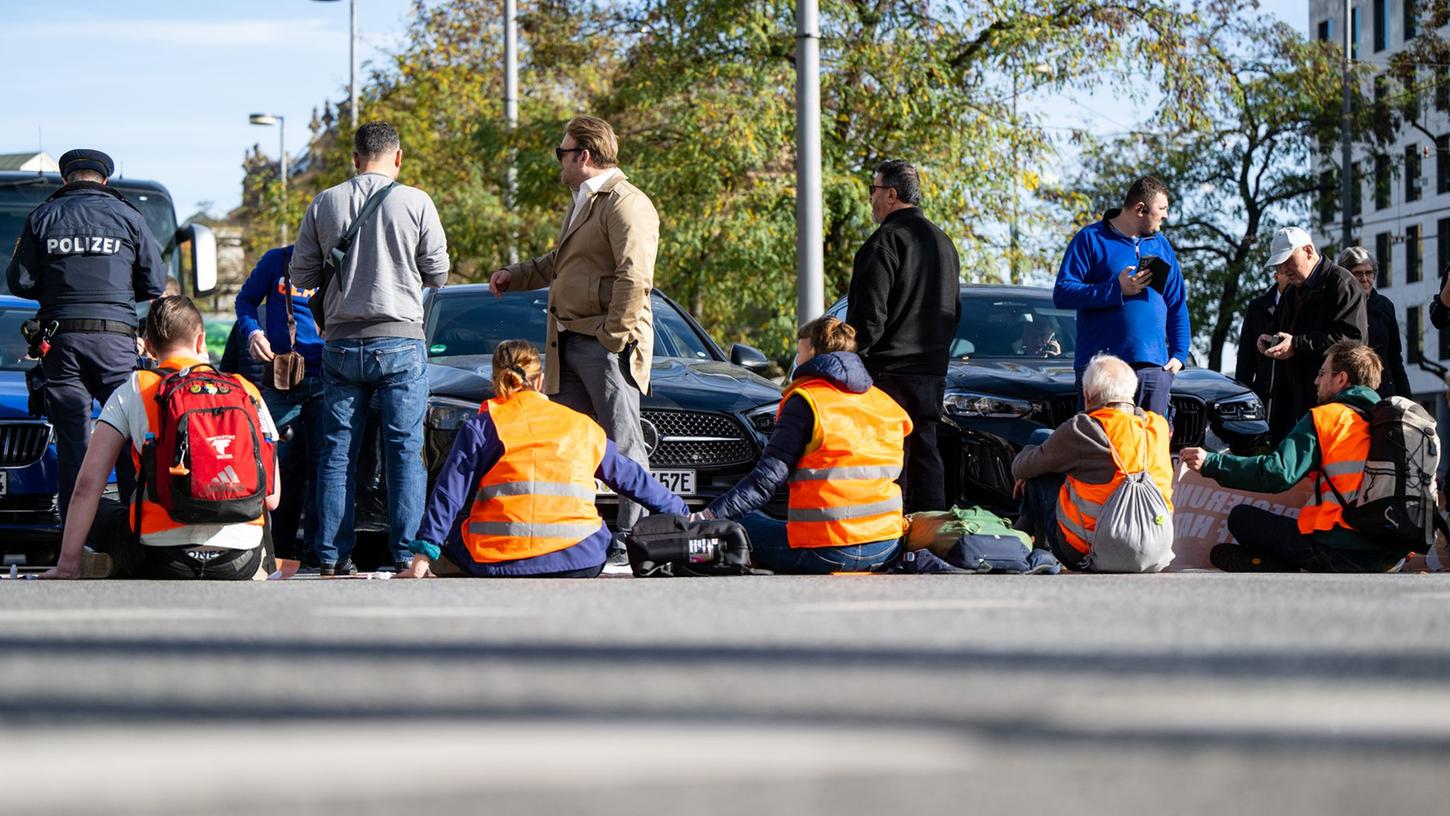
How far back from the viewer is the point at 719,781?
9.53ft

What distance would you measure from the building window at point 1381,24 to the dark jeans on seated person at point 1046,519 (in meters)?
57.4

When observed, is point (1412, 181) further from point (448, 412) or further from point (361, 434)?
point (361, 434)

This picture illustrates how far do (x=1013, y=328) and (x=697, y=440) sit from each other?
2939 mm

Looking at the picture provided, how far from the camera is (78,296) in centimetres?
926

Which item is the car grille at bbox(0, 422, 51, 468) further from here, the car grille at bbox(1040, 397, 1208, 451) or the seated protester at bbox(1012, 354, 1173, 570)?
the car grille at bbox(1040, 397, 1208, 451)

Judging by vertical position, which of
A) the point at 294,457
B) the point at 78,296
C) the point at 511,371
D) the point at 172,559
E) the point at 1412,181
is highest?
the point at 1412,181

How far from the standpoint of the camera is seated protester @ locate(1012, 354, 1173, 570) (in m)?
8.49

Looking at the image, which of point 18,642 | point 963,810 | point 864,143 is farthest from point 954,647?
point 864,143

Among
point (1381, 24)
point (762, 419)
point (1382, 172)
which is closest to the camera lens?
point (762, 419)

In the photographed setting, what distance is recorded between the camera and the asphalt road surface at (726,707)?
2830 mm

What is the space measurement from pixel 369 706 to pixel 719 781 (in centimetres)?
97

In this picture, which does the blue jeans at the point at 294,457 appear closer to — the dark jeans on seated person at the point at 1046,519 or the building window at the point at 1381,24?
the dark jeans on seated person at the point at 1046,519

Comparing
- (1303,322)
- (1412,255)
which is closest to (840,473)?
(1303,322)

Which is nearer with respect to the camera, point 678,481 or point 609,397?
point 609,397
